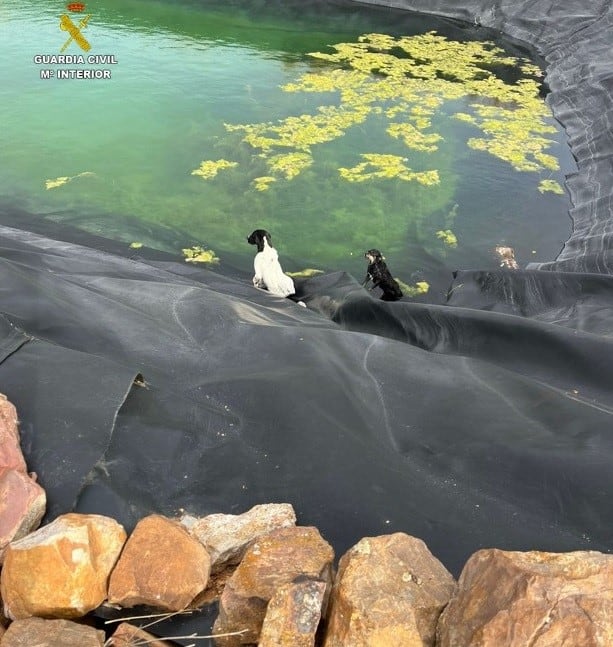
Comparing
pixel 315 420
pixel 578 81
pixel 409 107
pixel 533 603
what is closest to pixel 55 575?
pixel 315 420

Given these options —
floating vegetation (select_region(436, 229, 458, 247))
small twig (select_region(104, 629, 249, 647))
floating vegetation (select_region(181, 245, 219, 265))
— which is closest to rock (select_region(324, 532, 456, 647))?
small twig (select_region(104, 629, 249, 647))

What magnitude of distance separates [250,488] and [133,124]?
263 inches

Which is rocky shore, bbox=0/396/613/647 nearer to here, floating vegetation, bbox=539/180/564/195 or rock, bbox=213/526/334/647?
rock, bbox=213/526/334/647

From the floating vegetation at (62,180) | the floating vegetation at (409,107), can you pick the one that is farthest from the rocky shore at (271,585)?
the floating vegetation at (62,180)

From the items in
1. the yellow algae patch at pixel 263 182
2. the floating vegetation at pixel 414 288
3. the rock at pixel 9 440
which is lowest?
the floating vegetation at pixel 414 288

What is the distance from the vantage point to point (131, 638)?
1328 millimetres

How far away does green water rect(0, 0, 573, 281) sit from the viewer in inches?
203

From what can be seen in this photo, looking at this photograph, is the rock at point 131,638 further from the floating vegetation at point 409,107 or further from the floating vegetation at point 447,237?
the floating vegetation at point 409,107

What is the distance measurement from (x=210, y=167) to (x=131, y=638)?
18.3 ft

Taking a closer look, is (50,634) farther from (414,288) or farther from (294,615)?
(414,288)

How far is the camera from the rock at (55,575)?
4.37ft

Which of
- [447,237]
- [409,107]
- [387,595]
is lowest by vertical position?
[447,237]

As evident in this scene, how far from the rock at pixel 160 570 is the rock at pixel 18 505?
1.02ft

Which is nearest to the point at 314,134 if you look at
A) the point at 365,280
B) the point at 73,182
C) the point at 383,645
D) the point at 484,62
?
the point at 73,182
